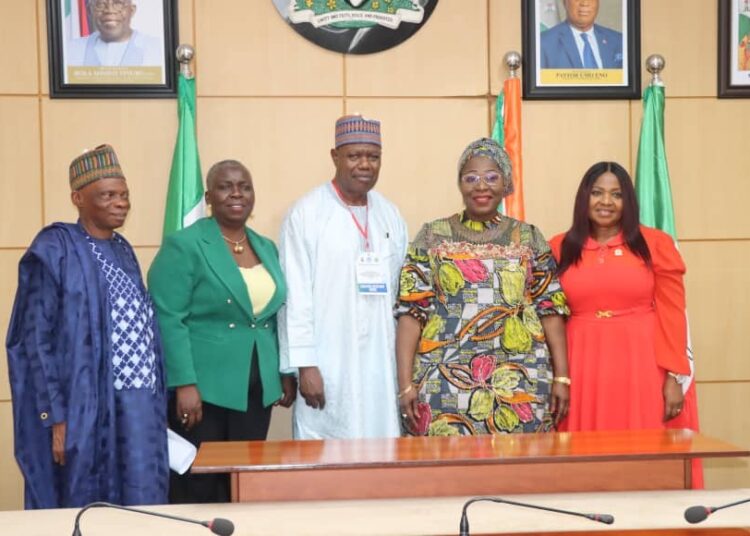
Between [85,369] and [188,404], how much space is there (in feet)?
1.58

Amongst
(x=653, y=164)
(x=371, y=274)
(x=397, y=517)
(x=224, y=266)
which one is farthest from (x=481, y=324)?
(x=653, y=164)

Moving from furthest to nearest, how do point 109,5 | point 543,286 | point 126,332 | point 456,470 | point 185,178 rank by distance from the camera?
point 109,5 → point 185,178 → point 543,286 → point 126,332 → point 456,470

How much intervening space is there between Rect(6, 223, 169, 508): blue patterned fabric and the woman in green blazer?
0.29 meters

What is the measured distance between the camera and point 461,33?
478 centimetres

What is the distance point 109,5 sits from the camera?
4.54m

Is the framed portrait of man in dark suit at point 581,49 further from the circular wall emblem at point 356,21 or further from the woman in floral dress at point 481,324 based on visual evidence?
the woman in floral dress at point 481,324

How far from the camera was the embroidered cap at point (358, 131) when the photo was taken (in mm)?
3709

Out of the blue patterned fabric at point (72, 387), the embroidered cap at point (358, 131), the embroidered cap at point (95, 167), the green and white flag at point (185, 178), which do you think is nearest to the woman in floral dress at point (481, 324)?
the embroidered cap at point (358, 131)

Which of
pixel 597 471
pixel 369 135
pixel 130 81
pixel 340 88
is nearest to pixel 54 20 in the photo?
pixel 130 81

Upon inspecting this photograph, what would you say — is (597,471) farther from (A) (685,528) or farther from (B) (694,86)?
(B) (694,86)

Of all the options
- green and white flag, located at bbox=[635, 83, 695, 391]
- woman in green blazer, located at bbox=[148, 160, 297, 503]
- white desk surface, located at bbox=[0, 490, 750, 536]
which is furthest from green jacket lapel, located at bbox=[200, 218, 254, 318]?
green and white flag, located at bbox=[635, 83, 695, 391]

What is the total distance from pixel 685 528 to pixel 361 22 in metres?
3.28

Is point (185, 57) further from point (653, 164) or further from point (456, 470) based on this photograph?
point (456, 470)

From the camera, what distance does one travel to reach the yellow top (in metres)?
3.59
